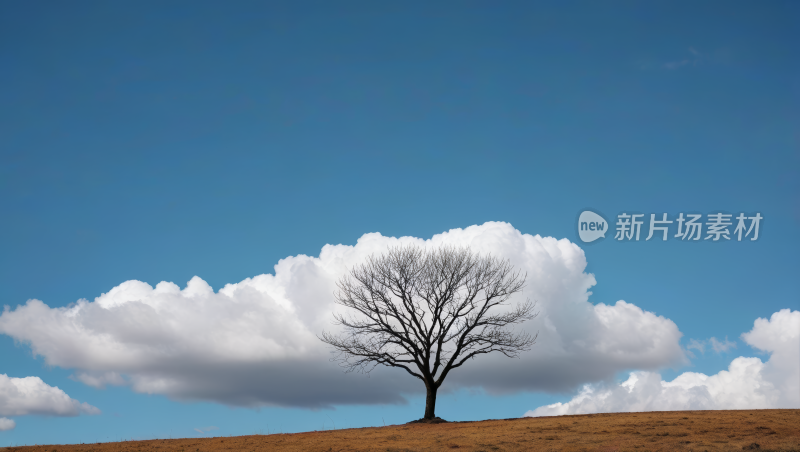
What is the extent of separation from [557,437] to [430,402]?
12317mm

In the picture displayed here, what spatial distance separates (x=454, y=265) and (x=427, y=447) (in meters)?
16.2

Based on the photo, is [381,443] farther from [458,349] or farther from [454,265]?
[454,265]

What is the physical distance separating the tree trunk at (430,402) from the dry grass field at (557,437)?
→ 332 cm

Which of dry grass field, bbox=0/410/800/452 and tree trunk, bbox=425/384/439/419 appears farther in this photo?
tree trunk, bbox=425/384/439/419

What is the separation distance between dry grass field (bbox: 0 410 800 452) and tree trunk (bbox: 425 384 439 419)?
3.32 metres

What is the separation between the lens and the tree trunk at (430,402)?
1471 inches

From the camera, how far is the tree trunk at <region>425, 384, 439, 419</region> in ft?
123

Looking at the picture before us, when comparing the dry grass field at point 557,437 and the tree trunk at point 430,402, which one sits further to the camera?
the tree trunk at point 430,402

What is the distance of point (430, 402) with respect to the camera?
3766cm

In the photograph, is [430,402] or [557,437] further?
[430,402]

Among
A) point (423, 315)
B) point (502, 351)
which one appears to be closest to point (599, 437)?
point (502, 351)

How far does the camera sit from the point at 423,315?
39344mm

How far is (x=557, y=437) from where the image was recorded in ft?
87.5

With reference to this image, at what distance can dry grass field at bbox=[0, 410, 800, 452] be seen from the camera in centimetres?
2430
